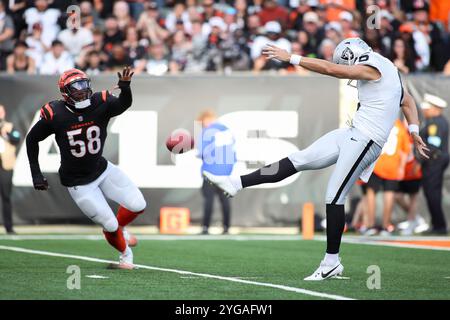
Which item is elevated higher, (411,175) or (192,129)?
(192,129)

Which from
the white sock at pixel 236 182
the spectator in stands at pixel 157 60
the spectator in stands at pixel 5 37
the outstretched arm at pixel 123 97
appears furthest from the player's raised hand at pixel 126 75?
the spectator in stands at pixel 5 37

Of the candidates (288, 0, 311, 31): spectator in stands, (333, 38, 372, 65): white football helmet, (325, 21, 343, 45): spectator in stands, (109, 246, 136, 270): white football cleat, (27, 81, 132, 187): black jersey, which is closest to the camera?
(333, 38, 372, 65): white football helmet

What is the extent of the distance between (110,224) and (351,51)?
2.75 metres

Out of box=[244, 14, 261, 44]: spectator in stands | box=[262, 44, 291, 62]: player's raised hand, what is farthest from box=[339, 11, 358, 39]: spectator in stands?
box=[262, 44, 291, 62]: player's raised hand

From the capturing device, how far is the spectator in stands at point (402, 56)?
692 inches

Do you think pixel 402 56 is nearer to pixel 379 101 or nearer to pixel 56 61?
pixel 56 61

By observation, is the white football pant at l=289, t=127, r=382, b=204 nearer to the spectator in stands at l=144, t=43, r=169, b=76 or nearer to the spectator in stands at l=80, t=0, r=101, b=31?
the spectator in stands at l=144, t=43, r=169, b=76

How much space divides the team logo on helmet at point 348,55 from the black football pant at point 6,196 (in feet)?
27.3

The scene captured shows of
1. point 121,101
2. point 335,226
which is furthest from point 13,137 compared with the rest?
point 335,226

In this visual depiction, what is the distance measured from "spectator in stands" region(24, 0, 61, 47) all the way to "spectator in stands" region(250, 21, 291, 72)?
3.63 meters

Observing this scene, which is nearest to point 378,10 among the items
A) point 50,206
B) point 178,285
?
point 50,206

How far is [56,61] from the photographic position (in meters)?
18.2

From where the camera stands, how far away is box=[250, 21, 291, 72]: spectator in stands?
18156mm

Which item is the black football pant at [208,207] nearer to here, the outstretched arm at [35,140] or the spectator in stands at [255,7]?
the spectator in stands at [255,7]
